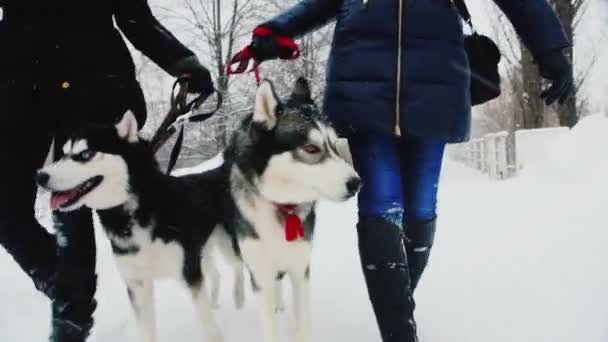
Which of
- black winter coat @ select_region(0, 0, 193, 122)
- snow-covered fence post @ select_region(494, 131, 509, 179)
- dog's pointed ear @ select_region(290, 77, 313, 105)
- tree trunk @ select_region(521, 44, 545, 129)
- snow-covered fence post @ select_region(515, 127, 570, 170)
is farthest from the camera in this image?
tree trunk @ select_region(521, 44, 545, 129)

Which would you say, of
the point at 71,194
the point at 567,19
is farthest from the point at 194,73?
the point at 567,19

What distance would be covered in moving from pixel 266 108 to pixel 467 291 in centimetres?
183

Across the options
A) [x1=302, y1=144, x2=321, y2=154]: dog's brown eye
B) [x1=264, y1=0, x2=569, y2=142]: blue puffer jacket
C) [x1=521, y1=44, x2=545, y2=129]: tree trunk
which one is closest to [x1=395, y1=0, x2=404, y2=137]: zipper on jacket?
[x1=264, y1=0, x2=569, y2=142]: blue puffer jacket

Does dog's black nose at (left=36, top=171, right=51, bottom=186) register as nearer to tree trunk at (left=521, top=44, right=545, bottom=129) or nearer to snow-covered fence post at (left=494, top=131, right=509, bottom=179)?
snow-covered fence post at (left=494, top=131, right=509, bottom=179)

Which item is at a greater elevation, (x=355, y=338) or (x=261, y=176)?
(x=261, y=176)

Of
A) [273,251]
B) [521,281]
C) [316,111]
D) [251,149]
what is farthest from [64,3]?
[521,281]

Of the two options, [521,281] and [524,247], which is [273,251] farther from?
[524,247]

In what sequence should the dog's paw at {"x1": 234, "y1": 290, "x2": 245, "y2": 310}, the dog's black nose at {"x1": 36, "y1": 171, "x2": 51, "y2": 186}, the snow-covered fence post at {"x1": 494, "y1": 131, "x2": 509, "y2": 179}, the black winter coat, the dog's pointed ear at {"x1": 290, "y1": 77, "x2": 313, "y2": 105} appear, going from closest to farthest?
the dog's black nose at {"x1": 36, "y1": 171, "x2": 51, "y2": 186} → the black winter coat → the dog's pointed ear at {"x1": 290, "y1": 77, "x2": 313, "y2": 105} → the dog's paw at {"x1": 234, "y1": 290, "x2": 245, "y2": 310} → the snow-covered fence post at {"x1": 494, "y1": 131, "x2": 509, "y2": 179}

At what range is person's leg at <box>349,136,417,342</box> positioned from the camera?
7.48 feet

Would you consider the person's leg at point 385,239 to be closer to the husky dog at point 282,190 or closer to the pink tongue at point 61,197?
the husky dog at point 282,190

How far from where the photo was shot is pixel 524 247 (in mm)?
4461

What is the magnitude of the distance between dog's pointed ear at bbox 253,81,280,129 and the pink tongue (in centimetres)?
85

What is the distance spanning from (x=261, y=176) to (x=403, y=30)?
2.89 feet

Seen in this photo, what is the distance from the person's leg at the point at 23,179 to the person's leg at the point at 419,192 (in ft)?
5.42
